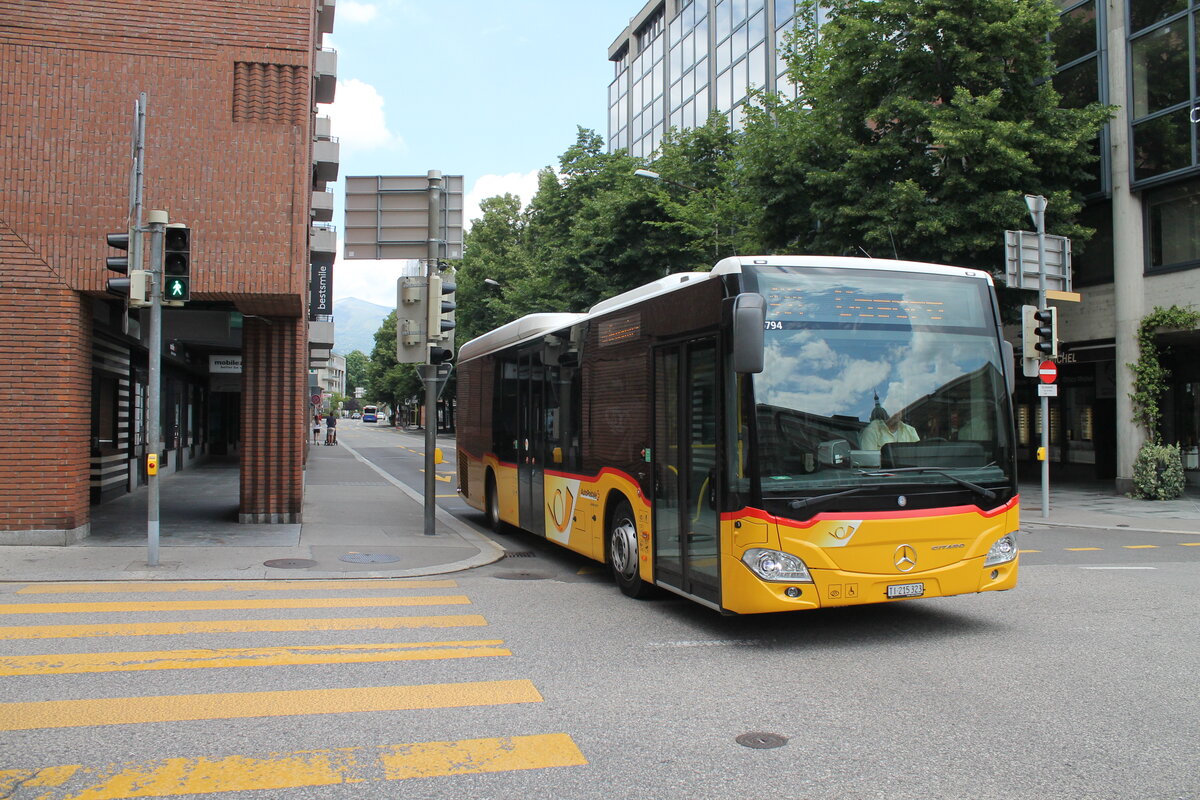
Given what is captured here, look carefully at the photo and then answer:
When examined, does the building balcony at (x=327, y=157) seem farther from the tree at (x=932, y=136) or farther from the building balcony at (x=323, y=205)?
the tree at (x=932, y=136)

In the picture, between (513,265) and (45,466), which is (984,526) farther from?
(513,265)

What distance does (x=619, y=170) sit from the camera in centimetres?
3562

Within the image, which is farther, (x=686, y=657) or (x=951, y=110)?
(x=951, y=110)

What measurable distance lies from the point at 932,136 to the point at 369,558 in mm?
16201

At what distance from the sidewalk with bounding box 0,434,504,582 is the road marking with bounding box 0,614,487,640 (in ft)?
7.97

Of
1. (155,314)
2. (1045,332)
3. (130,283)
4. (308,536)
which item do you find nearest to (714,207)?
(1045,332)

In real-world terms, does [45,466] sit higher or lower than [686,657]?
higher

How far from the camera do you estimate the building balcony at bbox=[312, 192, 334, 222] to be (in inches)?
1768

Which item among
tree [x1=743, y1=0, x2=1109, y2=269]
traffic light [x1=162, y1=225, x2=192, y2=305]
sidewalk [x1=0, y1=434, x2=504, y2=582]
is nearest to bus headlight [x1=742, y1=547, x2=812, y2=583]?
sidewalk [x1=0, y1=434, x2=504, y2=582]

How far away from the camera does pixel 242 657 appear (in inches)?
265

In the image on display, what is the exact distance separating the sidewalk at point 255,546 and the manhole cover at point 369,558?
0.04 feet

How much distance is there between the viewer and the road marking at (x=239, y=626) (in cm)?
739

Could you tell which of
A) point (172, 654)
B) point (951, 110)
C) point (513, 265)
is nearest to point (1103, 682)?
point (172, 654)

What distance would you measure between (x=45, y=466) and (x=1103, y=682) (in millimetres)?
11677
